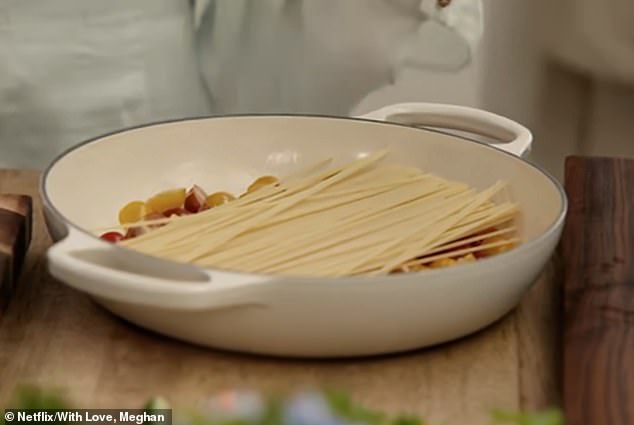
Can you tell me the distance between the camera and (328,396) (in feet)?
0.89

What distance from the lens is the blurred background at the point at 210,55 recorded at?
84 cm

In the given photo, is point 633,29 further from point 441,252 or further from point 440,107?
point 441,252

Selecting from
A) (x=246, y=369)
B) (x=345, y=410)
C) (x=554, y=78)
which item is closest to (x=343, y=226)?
(x=246, y=369)

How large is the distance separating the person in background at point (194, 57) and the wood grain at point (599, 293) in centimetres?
23

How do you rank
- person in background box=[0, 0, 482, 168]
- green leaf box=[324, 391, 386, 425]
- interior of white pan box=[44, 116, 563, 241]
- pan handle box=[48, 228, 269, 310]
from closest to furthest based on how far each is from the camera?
green leaf box=[324, 391, 386, 425] → pan handle box=[48, 228, 269, 310] → interior of white pan box=[44, 116, 563, 241] → person in background box=[0, 0, 482, 168]

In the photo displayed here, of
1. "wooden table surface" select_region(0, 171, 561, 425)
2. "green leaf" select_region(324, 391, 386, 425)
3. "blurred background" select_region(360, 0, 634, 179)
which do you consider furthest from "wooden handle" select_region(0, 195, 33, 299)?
"blurred background" select_region(360, 0, 634, 179)

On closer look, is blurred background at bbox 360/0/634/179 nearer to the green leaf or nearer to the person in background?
the person in background

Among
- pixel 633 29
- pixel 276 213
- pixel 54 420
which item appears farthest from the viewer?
pixel 633 29

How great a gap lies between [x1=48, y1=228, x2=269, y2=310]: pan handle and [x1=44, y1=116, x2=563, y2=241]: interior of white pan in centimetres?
12

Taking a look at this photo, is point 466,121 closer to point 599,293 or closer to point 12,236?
point 599,293

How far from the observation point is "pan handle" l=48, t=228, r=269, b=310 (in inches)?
18.0

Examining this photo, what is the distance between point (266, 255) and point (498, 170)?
0.53 ft

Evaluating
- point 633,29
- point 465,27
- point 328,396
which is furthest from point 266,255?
point 633,29

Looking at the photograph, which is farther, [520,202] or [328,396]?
[520,202]
